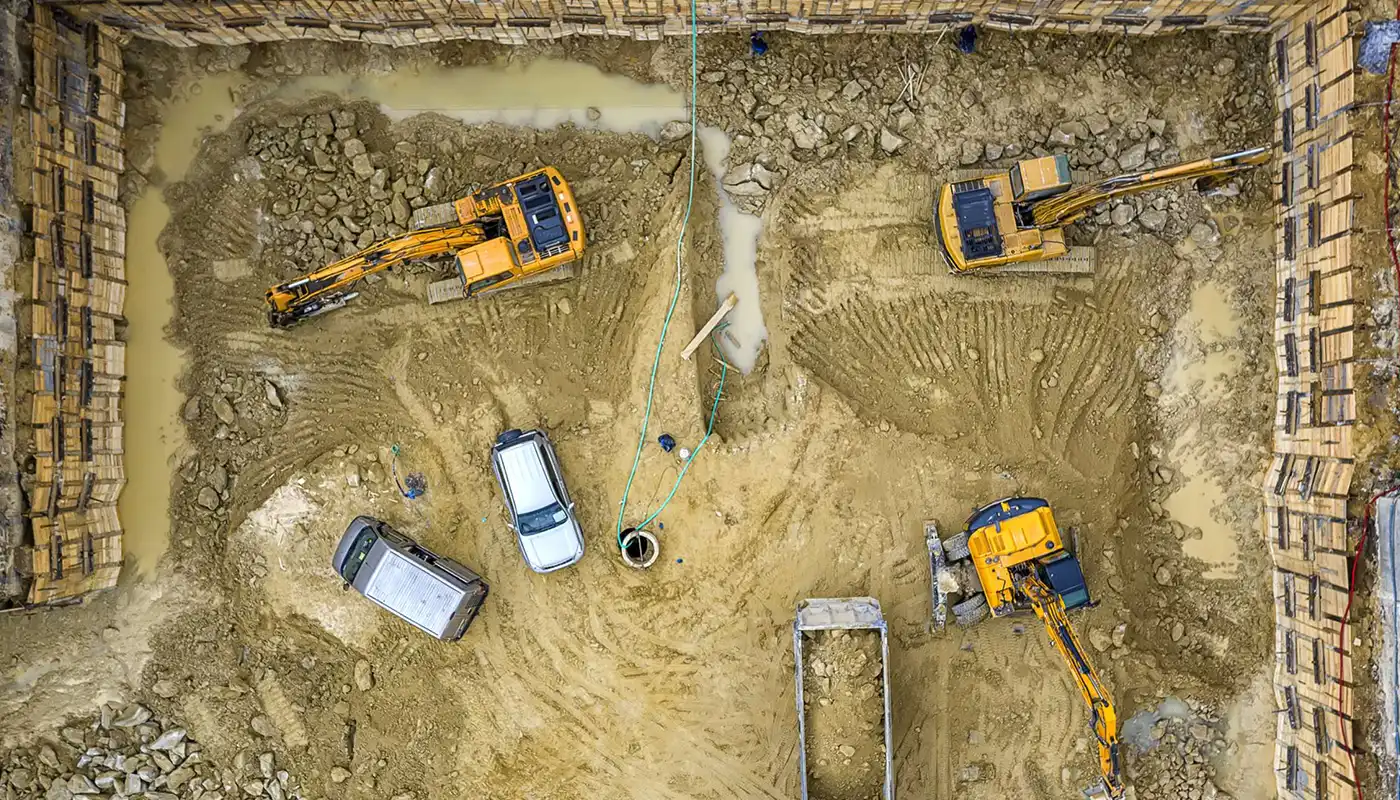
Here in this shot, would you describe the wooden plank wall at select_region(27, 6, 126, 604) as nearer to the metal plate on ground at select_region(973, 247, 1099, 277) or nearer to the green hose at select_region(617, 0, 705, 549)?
the green hose at select_region(617, 0, 705, 549)

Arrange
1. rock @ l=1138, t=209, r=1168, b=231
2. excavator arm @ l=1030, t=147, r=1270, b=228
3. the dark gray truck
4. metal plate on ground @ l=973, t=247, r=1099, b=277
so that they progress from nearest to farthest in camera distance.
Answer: excavator arm @ l=1030, t=147, r=1270, b=228 < the dark gray truck < metal plate on ground @ l=973, t=247, r=1099, b=277 < rock @ l=1138, t=209, r=1168, b=231

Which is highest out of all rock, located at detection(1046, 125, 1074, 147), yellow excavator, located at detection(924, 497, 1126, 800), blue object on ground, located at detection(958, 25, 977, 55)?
blue object on ground, located at detection(958, 25, 977, 55)

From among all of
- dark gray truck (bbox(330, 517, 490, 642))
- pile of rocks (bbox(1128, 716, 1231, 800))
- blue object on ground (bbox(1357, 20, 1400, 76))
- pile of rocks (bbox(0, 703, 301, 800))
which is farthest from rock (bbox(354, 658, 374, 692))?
blue object on ground (bbox(1357, 20, 1400, 76))

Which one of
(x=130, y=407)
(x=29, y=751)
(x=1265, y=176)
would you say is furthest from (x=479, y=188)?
(x=1265, y=176)

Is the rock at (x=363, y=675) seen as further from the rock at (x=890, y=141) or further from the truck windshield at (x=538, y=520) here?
the rock at (x=890, y=141)

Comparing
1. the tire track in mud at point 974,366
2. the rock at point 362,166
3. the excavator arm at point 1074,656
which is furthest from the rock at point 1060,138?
the rock at point 362,166
